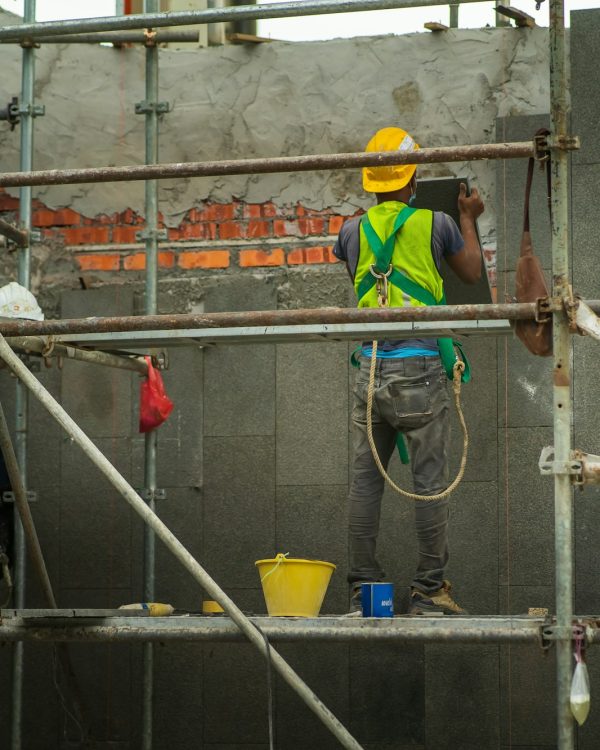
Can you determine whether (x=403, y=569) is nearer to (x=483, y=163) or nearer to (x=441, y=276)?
(x=441, y=276)

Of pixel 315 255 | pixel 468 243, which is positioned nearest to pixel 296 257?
pixel 315 255

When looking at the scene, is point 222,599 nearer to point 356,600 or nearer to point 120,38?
point 356,600

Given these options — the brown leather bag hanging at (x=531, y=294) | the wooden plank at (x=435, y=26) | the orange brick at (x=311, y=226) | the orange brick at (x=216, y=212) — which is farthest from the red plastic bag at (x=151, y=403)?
the brown leather bag hanging at (x=531, y=294)

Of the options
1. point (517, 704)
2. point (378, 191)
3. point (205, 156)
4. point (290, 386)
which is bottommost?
point (517, 704)

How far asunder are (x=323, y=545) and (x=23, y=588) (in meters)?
1.52

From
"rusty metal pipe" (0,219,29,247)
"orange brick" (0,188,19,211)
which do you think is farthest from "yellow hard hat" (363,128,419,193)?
"orange brick" (0,188,19,211)

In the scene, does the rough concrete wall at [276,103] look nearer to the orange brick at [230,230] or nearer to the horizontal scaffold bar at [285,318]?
the orange brick at [230,230]

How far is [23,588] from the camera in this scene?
727 centimetres

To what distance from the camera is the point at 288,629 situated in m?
5.41

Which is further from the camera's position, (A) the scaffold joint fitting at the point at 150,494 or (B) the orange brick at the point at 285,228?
(B) the orange brick at the point at 285,228

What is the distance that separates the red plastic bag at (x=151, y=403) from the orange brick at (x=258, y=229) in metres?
1.01

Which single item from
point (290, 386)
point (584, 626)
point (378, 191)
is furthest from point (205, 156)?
point (584, 626)

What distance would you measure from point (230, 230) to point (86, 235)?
2.68 feet

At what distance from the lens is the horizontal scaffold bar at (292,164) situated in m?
5.30
